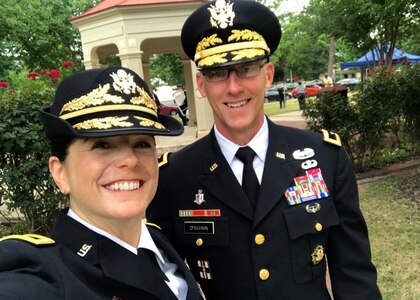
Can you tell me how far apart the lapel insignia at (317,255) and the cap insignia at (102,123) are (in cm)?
104

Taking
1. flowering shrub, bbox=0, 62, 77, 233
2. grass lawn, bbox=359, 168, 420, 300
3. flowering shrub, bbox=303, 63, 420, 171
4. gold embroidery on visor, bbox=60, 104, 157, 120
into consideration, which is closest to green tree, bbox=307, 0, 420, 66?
flowering shrub, bbox=303, 63, 420, 171

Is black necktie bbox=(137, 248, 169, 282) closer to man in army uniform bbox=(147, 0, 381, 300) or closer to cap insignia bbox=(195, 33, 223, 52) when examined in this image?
man in army uniform bbox=(147, 0, 381, 300)

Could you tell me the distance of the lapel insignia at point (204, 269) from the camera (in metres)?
1.92

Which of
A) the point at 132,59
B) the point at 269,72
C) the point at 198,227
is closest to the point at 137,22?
the point at 132,59

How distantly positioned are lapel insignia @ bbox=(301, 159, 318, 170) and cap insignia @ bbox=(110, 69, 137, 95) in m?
0.91

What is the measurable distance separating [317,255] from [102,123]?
44.3 inches

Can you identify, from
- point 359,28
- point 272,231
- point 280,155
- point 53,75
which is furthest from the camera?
point 359,28

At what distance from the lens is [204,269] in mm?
1941

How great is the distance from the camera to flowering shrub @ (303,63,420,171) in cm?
747

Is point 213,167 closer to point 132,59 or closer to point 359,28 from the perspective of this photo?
point 132,59

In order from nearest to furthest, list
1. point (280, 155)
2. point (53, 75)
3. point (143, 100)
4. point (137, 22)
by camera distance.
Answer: point (143, 100) → point (280, 155) → point (53, 75) → point (137, 22)

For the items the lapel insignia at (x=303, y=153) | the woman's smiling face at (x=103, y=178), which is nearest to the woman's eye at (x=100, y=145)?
the woman's smiling face at (x=103, y=178)

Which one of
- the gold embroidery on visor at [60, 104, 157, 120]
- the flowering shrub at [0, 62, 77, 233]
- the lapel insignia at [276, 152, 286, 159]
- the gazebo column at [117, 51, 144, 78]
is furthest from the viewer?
the gazebo column at [117, 51, 144, 78]

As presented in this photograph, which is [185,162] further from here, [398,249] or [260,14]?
[398,249]
